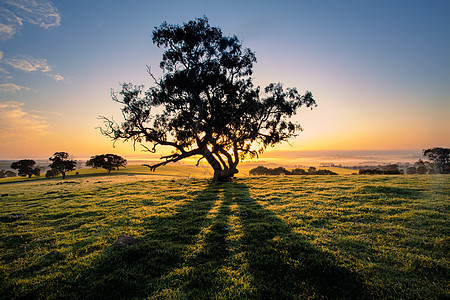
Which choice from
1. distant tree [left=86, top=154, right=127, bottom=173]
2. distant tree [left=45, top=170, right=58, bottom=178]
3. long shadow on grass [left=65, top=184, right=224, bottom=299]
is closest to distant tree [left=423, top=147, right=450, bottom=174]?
long shadow on grass [left=65, top=184, right=224, bottom=299]

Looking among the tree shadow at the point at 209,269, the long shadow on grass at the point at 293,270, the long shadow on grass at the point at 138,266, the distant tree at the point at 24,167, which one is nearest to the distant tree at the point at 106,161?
the distant tree at the point at 24,167

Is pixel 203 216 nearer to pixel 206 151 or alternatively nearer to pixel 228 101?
pixel 206 151

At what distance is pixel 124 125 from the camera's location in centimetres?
2238

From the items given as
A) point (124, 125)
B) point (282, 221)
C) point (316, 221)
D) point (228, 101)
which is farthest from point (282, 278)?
point (124, 125)

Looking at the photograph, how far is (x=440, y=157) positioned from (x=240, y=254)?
37404 mm

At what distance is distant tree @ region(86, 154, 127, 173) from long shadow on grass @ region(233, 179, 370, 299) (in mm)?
57147

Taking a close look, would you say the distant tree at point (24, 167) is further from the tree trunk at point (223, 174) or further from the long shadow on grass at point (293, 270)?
the long shadow on grass at point (293, 270)

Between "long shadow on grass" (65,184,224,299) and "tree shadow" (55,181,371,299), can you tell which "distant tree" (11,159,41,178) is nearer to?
"long shadow on grass" (65,184,224,299)

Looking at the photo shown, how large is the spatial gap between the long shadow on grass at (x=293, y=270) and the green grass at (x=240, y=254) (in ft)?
0.08

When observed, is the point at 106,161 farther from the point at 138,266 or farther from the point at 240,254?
the point at 240,254

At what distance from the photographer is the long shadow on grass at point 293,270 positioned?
12.7 feet

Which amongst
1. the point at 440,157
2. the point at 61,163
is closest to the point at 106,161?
the point at 61,163

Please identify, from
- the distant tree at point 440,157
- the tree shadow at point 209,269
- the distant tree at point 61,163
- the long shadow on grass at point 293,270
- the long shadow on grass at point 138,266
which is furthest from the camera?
the distant tree at point 61,163

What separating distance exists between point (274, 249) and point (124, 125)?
23.1 metres
